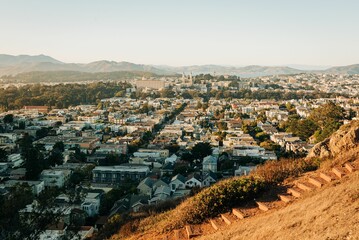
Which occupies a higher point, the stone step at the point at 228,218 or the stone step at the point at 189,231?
the stone step at the point at 228,218

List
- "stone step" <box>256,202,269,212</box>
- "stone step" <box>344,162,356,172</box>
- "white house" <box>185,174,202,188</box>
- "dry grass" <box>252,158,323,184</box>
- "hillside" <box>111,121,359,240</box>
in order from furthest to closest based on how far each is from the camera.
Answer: "white house" <box>185,174,202,188</box> < "dry grass" <box>252,158,323,184</box> < "stone step" <box>344,162,356,172</box> < "stone step" <box>256,202,269,212</box> < "hillside" <box>111,121,359,240</box>

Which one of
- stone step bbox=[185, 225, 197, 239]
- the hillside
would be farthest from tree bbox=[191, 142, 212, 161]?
stone step bbox=[185, 225, 197, 239]

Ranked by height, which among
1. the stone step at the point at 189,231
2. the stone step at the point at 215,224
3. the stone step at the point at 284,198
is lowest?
the stone step at the point at 189,231

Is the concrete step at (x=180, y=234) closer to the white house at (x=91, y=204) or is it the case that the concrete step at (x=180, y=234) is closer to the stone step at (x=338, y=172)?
the stone step at (x=338, y=172)

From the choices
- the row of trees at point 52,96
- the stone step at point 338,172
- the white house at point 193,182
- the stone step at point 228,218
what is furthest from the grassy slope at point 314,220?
the row of trees at point 52,96

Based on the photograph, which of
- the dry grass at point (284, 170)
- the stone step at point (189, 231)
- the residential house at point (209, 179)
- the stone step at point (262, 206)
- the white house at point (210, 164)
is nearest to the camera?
the stone step at point (189, 231)

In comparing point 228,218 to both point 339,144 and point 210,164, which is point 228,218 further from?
point 210,164

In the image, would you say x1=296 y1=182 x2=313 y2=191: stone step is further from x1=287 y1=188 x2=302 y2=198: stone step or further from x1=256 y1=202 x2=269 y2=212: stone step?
x1=256 y1=202 x2=269 y2=212: stone step

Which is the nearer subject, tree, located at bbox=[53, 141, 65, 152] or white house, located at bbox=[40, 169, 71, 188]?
white house, located at bbox=[40, 169, 71, 188]

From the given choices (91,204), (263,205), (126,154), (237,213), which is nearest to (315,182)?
(263,205)
